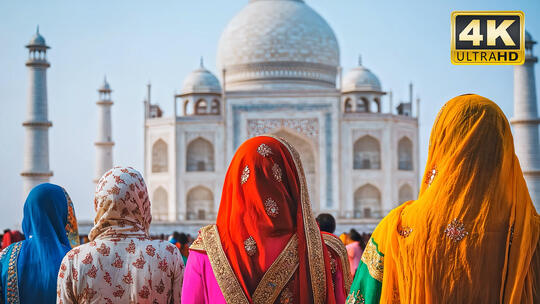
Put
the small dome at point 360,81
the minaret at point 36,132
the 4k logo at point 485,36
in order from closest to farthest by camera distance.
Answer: the 4k logo at point 485,36 → the minaret at point 36,132 → the small dome at point 360,81

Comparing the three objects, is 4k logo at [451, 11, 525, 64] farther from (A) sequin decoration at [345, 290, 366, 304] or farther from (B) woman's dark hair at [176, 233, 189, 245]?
(A) sequin decoration at [345, 290, 366, 304]

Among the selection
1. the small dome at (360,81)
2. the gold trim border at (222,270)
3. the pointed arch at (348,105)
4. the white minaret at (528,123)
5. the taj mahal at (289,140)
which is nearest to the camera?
the gold trim border at (222,270)

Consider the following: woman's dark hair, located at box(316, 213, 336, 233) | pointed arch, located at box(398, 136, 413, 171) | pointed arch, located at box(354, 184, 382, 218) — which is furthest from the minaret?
woman's dark hair, located at box(316, 213, 336, 233)

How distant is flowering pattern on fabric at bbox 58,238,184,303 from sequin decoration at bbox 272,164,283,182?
417 mm

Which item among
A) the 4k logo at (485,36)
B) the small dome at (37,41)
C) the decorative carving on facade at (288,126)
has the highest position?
the small dome at (37,41)

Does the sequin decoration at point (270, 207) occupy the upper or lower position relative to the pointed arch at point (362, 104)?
lower

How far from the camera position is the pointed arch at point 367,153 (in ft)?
62.5

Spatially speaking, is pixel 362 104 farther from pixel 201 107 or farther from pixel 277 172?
pixel 277 172

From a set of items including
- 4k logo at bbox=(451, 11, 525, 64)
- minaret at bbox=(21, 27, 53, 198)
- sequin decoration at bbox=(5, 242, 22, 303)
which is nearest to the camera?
sequin decoration at bbox=(5, 242, 22, 303)

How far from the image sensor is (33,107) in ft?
55.1

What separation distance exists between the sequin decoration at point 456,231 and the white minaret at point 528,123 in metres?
14.1

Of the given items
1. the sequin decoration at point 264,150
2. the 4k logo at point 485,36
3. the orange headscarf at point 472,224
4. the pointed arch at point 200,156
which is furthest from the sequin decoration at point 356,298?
the pointed arch at point 200,156

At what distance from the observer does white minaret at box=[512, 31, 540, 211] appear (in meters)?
15.3

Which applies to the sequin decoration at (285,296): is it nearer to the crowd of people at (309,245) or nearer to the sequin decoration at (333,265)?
the crowd of people at (309,245)
